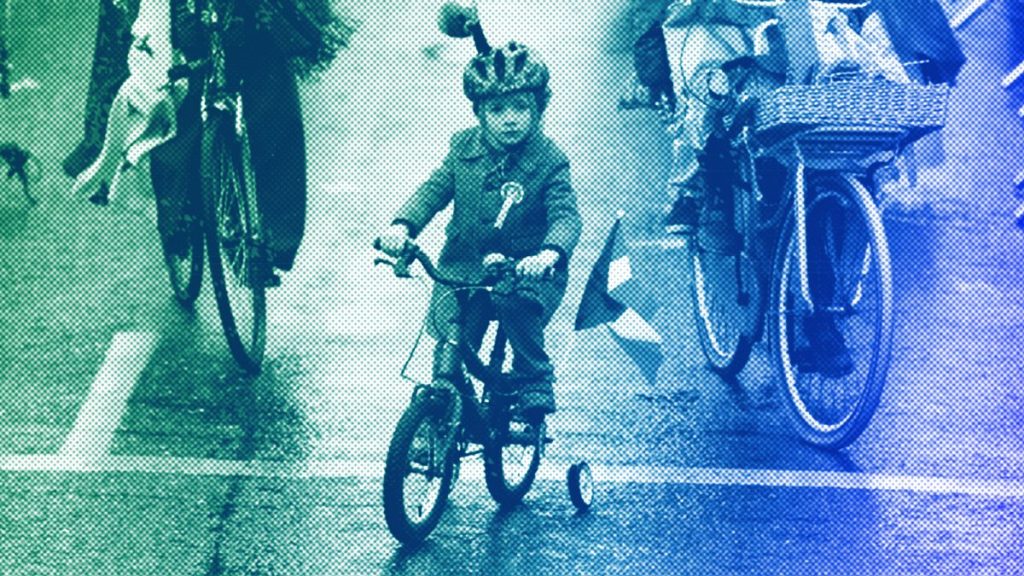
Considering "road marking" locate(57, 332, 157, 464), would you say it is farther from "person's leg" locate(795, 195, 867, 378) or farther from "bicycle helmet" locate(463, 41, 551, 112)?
"person's leg" locate(795, 195, 867, 378)

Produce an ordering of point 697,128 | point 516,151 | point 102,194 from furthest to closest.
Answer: point 697,128 < point 102,194 < point 516,151

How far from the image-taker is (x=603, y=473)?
21.6 ft

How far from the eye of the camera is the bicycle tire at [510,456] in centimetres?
594

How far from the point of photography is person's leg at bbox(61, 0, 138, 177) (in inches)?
284

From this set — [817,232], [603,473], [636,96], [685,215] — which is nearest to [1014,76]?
[636,96]

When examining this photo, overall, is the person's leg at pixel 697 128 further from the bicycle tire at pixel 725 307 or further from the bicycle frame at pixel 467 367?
the bicycle frame at pixel 467 367

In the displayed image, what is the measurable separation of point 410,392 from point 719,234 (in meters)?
1.68

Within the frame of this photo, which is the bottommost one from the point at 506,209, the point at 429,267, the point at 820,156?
the point at 429,267

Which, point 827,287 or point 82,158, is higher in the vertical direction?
point 827,287

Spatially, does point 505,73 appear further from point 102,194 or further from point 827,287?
point 102,194

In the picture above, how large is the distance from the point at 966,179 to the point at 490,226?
5.43m

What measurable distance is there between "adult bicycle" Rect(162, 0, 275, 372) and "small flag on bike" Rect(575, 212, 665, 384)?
173cm

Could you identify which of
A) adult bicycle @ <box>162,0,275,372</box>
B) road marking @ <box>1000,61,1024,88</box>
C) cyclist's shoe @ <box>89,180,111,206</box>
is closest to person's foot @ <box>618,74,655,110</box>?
adult bicycle @ <box>162,0,275,372</box>

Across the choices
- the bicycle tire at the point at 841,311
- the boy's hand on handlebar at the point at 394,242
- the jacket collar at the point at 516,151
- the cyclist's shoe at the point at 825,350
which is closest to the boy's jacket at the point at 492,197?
the jacket collar at the point at 516,151
